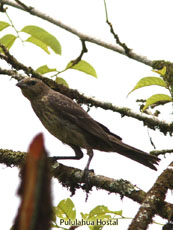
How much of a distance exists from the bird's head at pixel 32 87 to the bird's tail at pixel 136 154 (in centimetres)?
110

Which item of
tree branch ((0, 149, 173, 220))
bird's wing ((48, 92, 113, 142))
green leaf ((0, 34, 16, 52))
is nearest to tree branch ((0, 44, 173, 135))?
green leaf ((0, 34, 16, 52))

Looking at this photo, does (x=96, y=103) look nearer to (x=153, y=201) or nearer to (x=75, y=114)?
(x=75, y=114)

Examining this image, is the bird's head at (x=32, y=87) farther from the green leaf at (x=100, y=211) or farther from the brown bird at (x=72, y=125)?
the green leaf at (x=100, y=211)

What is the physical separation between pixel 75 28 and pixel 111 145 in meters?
1.56

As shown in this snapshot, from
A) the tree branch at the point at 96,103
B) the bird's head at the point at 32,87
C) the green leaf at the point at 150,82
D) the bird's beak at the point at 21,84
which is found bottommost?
the green leaf at the point at 150,82

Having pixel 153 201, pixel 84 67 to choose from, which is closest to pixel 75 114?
pixel 84 67

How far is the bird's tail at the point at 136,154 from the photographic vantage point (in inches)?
168

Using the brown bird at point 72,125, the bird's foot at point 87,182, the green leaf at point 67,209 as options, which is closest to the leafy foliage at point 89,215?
the green leaf at point 67,209

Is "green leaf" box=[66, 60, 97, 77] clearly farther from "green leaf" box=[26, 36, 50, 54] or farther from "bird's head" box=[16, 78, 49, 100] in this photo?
"bird's head" box=[16, 78, 49, 100]

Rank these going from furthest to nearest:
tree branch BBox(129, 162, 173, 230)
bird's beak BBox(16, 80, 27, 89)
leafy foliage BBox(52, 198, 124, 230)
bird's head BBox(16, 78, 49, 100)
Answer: bird's head BBox(16, 78, 49, 100) → bird's beak BBox(16, 80, 27, 89) → leafy foliage BBox(52, 198, 124, 230) → tree branch BBox(129, 162, 173, 230)

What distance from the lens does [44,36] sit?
3533mm

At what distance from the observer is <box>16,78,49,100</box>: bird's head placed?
179 inches

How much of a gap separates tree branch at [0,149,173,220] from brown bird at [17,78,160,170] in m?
1.01

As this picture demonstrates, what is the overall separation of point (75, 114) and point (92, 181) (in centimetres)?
172
